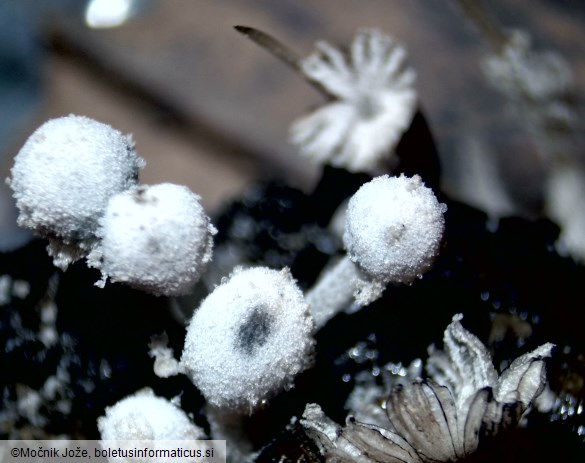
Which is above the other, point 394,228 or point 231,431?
point 394,228

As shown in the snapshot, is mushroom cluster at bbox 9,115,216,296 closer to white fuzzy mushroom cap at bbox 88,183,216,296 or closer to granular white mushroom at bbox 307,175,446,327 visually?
white fuzzy mushroom cap at bbox 88,183,216,296

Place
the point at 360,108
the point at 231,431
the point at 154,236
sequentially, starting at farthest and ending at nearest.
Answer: the point at 360,108 < the point at 231,431 < the point at 154,236

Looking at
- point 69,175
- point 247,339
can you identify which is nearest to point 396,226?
point 247,339

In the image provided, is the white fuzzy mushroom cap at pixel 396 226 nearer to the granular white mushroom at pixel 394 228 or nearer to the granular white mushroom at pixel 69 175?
the granular white mushroom at pixel 394 228

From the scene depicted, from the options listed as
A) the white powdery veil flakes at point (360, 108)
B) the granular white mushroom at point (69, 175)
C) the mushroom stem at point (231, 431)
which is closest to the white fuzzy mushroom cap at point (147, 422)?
the mushroom stem at point (231, 431)

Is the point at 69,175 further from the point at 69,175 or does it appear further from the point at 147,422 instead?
the point at 147,422
